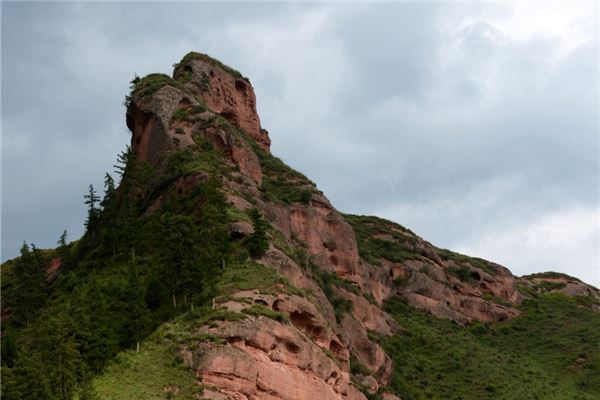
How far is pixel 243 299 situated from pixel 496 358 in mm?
48683

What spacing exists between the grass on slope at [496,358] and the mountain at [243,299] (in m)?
0.26

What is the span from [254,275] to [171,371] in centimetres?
1306

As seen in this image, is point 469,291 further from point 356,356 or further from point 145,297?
point 145,297

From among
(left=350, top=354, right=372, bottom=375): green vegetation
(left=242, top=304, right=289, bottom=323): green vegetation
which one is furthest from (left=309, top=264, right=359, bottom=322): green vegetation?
(left=242, top=304, right=289, bottom=323): green vegetation

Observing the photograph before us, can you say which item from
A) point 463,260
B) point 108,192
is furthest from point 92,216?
point 463,260

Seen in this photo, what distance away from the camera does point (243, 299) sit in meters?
59.2

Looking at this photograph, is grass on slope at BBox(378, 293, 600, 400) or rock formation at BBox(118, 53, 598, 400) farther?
grass on slope at BBox(378, 293, 600, 400)

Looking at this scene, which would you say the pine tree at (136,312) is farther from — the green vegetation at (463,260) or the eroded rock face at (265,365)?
the green vegetation at (463,260)

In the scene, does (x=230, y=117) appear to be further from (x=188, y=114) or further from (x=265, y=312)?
(x=265, y=312)

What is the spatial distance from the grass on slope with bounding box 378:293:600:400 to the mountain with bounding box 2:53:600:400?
0.26 m

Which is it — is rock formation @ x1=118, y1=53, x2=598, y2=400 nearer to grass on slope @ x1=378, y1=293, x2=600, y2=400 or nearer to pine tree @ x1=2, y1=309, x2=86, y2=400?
grass on slope @ x1=378, y1=293, x2=600, y2=400

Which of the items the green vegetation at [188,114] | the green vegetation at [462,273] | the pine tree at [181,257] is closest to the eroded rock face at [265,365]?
the pine tree at [181,257]

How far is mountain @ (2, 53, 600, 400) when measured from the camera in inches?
2095

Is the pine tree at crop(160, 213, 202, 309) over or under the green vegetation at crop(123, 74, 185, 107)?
under
